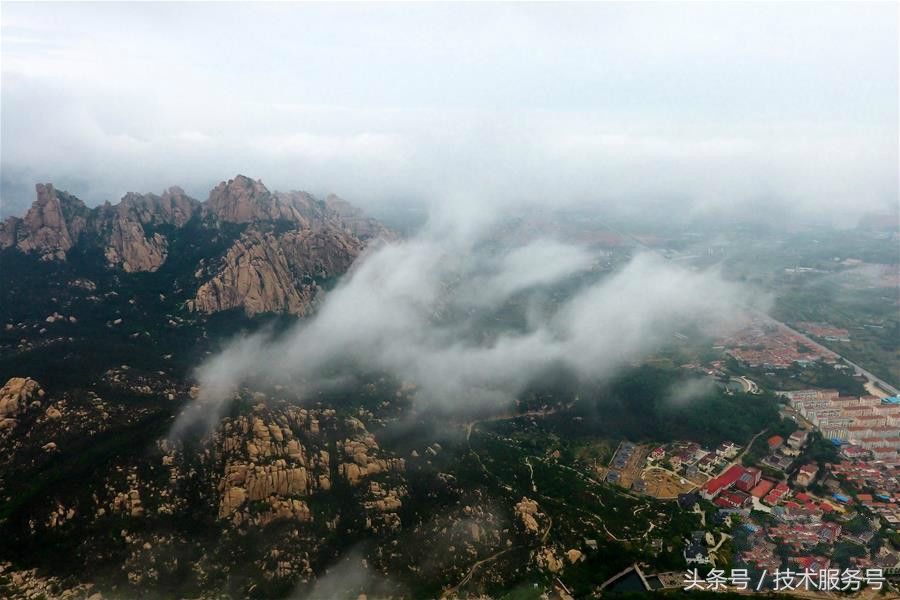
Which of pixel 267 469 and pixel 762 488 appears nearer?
pixel 267 469

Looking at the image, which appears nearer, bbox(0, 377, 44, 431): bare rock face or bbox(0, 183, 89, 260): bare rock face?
bbox(0, 377, 44, 431): bare rock face

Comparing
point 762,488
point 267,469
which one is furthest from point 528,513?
point 762,488

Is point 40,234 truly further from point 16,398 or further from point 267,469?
point 267,469

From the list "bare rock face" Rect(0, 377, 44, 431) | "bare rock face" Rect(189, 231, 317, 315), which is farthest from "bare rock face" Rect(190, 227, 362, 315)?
"bare rock face" Rect(0, 377, 44, 431)

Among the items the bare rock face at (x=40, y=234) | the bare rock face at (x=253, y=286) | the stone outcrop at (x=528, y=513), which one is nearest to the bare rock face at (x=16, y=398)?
the bare rock face at (x=253, y=286)

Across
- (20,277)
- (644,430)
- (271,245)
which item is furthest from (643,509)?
(20,277)

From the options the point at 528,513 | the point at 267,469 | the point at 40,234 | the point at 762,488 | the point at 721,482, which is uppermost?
the point at 40,234

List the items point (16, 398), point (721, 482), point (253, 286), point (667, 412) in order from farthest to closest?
point (253, 286)
point (667, 412)
point (721, 482)
point (16, 398)

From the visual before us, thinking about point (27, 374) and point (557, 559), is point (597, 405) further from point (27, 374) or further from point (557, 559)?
point (27, 374)

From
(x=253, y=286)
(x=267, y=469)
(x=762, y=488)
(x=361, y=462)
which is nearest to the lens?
(x=267, y=469)

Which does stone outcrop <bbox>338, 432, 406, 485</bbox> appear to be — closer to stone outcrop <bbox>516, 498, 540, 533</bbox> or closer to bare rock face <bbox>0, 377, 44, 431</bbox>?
stone outcrop <bbox>516, 498, 540, 533</bbox>

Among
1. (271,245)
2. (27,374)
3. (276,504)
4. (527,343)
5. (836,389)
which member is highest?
(271,245)
